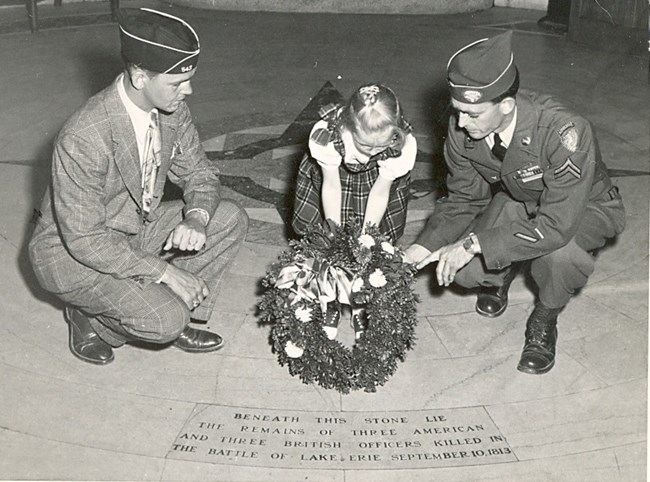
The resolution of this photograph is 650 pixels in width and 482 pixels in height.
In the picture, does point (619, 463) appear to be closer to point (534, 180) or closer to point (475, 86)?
point (534, 180)

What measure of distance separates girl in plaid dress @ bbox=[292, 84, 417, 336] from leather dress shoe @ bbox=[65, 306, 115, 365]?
106cm

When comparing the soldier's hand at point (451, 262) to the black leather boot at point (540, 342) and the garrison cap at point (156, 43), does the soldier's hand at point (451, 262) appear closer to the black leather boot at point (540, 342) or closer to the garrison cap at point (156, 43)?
the black leather boot at point (540, 342)

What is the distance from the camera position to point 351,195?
13.7 feet

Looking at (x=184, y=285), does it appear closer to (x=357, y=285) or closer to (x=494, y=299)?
(x=357, y=285)

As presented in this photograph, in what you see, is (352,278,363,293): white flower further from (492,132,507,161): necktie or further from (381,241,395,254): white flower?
(492,132,507,161): necktie

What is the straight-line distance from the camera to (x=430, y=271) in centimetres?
490

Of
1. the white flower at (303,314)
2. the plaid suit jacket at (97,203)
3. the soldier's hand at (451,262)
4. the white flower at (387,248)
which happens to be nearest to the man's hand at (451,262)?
the soldier's hand at (451,262)

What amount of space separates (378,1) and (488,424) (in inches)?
315

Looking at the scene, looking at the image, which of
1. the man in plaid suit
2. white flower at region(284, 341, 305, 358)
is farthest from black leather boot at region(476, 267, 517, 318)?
the man in plaid suit

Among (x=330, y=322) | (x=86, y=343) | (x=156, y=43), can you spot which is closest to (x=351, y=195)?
(x=330, y=322)

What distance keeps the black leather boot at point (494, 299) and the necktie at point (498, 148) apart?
692 mm

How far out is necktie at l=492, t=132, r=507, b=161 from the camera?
4031 millimetres

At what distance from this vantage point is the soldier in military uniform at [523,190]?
12.4 ft

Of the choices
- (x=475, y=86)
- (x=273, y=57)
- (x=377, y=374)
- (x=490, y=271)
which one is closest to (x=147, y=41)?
(x=475, y=86)
